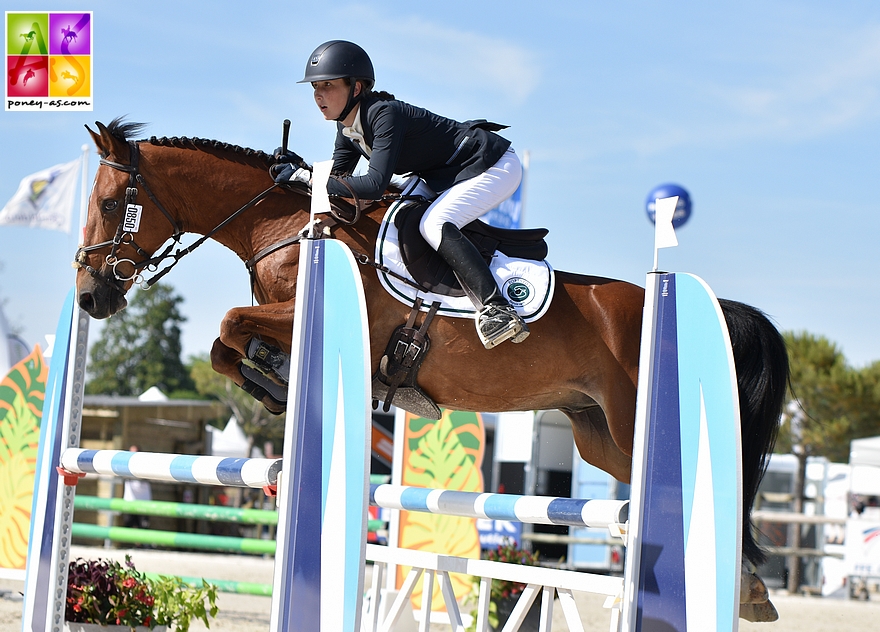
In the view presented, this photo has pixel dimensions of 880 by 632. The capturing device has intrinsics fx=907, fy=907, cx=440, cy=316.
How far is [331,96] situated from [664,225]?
1.28m

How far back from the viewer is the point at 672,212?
2.45 metres

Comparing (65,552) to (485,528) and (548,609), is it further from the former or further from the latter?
(485,528)

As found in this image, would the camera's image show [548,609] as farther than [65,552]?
No

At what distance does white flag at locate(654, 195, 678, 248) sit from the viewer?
2.46 m

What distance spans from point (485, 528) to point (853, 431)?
10.5m

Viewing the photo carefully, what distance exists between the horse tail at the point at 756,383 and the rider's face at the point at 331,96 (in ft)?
5.07

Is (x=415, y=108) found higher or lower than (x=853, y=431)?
higher

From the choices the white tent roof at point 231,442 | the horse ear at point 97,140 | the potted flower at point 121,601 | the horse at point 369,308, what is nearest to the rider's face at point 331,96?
the horse at point 369,308

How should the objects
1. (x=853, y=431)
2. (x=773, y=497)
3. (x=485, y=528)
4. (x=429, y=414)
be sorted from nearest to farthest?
(x=429, y=414)
(x=485, y=528)
(x=773, y=497)
(x=853, y=431)

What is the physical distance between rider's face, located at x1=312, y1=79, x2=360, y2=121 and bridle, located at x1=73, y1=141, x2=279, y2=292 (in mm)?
393

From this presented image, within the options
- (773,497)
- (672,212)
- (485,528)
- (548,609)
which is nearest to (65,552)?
(548,609)

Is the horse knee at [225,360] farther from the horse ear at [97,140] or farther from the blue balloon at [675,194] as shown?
the blue balloon at [675,194]

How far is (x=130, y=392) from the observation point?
46.9 meters

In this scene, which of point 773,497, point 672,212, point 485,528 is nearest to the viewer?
point 672,212
